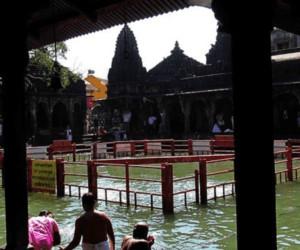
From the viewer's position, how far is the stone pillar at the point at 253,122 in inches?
109

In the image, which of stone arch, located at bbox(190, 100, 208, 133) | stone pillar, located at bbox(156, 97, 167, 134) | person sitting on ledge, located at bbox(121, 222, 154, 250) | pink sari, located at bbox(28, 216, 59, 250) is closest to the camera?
person sitting on ledge, located at bbox(121, 222, 154, 250)

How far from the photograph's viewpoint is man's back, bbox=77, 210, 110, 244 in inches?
183

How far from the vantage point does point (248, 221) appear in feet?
9.07

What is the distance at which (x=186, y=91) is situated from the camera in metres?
29.9

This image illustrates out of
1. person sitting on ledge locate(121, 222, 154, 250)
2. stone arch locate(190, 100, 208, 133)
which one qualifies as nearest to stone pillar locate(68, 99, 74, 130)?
stone arch locate(190, 100, 208, 133)

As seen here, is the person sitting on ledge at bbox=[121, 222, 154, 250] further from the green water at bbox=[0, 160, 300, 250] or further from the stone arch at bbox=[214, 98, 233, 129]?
the stone arch at bbox=[214, 98, 233, 129]

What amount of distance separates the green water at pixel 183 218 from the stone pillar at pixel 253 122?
4.29m

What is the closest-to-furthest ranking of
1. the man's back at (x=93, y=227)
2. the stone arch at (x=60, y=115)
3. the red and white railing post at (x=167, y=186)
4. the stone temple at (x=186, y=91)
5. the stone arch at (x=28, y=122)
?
the man's back at (x=93, y=227)
the red and white railing post at (x=167, y=186)
the stone temple at (x=186, y=91)
the stone arch at (x=28, y=122)
the stone arch at (x=60, y=115)

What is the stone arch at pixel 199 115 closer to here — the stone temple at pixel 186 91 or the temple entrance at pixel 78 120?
→ the stone temple at pixel 186 91

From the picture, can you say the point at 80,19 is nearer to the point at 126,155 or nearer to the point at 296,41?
the point at 126,155

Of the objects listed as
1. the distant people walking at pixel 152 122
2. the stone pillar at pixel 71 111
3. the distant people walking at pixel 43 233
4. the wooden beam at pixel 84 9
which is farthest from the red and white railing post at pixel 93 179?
the stone pillar at pixel 71 111

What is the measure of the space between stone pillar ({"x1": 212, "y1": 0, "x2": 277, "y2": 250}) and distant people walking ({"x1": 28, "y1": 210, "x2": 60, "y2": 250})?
3365mm

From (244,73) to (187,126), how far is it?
1072 inches

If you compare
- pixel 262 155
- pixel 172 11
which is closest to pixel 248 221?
pixel 262 155
